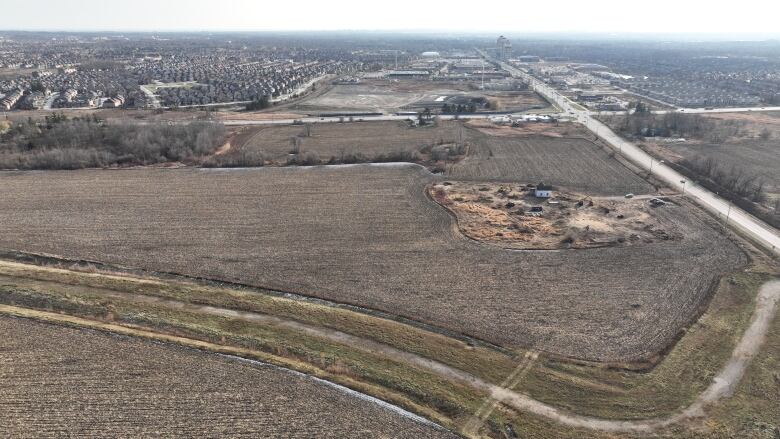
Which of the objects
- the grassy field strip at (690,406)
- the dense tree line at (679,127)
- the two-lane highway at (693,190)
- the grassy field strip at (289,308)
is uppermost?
the dense tree line at (679,127)

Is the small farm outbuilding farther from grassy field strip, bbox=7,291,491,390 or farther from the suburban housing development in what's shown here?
grassy field strip, bbox=7,291,491,390

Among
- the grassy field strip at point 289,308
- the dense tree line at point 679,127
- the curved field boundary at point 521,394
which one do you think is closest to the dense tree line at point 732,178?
the dense tree line at point 679,127

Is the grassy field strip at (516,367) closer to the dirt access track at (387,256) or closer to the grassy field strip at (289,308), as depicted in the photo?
the grassy field strip at (289,308)

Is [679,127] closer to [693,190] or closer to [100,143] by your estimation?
[693,190]

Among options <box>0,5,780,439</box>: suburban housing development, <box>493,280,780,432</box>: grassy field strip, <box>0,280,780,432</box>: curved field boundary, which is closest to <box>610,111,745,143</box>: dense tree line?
<box>0,5,780,439</box>: suburban housing development

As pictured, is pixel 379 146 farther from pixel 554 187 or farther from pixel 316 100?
pixel 316 100

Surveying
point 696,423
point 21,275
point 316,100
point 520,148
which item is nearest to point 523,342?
point 696,423
